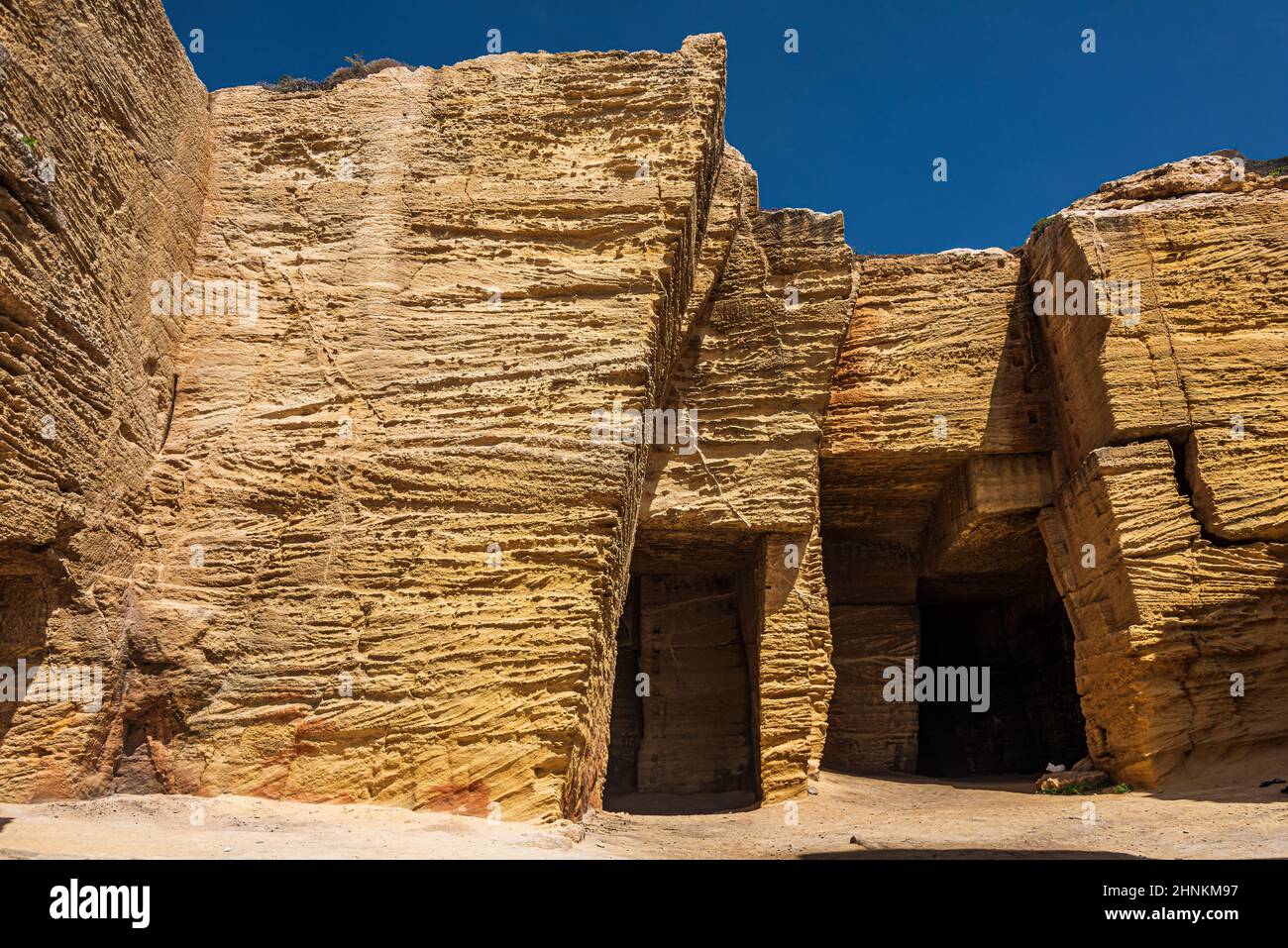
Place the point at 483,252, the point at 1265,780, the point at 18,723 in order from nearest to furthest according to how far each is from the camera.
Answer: the point at 18,723
the point at 483,252
the point at 1265,780

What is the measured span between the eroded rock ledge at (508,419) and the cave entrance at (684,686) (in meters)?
0.18

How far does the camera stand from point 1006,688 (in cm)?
1614

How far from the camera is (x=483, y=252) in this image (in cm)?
752

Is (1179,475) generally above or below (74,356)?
below

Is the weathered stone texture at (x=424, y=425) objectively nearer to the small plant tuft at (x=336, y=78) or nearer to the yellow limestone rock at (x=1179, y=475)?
the small plant tuft at (x=336, y=78)

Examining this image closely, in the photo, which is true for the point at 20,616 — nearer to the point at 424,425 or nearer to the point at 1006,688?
the point at 424,425

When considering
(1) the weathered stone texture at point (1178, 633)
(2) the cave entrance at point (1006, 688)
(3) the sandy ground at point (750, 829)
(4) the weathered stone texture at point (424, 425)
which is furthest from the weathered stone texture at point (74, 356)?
(2) the cave entrance at point (1006, 688)

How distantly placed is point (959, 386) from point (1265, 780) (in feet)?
17.6

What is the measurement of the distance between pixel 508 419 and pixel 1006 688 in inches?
475

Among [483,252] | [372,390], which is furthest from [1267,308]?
[372,390]

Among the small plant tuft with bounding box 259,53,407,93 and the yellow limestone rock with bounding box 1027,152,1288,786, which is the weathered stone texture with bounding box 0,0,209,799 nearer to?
the small plant tuft with bounding box 259,53,407,93

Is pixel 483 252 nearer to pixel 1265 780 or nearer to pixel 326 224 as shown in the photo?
pixel 326 224

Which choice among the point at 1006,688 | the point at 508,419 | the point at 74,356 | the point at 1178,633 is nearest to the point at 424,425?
the point at 508,419

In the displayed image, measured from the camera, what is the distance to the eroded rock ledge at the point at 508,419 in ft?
19.7
